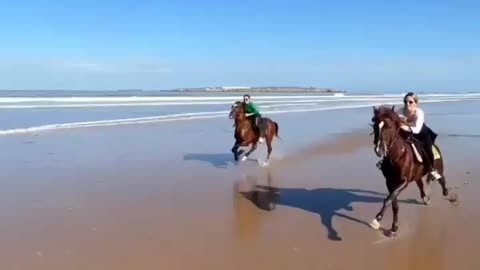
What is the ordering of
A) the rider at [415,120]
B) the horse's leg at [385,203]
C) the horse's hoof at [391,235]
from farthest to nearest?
the rider at [415,120] → the horse's leg at [385,203] → the horse's hoof at [391,235]

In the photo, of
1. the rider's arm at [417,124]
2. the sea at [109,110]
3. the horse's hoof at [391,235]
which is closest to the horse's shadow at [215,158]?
the rider's arm at [417,124]

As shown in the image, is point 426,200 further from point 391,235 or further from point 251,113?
point 251,113

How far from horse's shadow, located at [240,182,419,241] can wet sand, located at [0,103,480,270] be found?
2 centimetres

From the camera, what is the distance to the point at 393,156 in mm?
6773

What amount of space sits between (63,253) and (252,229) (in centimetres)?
249

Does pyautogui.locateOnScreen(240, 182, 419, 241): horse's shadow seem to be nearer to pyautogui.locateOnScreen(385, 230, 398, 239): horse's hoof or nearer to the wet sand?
the wet sand

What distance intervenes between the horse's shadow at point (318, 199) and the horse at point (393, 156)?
0.61 meters

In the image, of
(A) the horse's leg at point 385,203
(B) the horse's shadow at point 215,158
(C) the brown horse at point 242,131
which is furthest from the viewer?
(C) the brown horse at point 242,131

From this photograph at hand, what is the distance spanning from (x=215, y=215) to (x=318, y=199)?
2.09 meters

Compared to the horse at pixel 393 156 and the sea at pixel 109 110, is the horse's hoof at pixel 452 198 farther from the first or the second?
the sea at pixel 109 110

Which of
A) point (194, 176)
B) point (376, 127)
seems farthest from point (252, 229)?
point (194, 176)

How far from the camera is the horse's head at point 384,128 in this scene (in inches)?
251

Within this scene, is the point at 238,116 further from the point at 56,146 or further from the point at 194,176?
the point at 56,146

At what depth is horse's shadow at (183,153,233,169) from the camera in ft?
40.5
